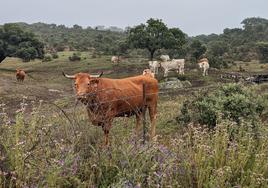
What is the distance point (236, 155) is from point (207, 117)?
21.3 ft

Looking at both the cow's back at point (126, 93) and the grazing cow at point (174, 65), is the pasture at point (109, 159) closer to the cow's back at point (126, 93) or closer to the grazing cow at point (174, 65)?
the cow's back at point (126, 93)

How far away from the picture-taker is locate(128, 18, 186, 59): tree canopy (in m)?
46.3

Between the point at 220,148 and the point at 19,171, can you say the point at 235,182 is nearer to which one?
the point at 220,148

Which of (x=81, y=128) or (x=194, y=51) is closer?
(x=81, y=128)

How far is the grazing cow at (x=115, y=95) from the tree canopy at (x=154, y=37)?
33314mm

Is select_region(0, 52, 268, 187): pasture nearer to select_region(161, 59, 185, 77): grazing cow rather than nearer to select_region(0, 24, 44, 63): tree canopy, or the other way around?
select_region(161, 59, 185, 77): grazing cow

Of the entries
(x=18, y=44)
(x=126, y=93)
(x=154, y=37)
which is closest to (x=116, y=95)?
(x=126, y=93)

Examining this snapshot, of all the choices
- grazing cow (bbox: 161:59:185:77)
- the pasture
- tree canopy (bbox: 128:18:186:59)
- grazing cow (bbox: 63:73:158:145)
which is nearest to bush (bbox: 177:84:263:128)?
grazing cow (bbox: 63:73:158:145)

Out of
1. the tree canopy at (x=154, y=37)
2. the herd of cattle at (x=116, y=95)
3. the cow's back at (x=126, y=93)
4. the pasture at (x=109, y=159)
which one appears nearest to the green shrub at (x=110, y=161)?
the pasture at (x=109, y=159)

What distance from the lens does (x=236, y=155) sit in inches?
260

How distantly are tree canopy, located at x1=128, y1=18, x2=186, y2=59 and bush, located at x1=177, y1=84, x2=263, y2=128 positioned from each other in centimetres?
3197

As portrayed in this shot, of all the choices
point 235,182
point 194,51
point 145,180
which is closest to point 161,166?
point 145,180

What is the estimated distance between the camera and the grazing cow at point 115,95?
982cm

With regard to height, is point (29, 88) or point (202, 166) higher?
point (202, 166)
